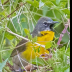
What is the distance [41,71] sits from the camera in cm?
105

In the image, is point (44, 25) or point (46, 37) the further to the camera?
point (44, 25)

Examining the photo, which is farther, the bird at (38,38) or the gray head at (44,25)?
the gray head at (44,25)

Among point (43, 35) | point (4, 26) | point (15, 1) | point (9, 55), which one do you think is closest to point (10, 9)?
point (15, 1)

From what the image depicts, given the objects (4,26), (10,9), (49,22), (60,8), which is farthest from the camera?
(49,22)

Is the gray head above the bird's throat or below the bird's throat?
above

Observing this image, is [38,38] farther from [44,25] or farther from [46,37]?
[44,25]

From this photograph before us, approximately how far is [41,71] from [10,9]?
1.62ft

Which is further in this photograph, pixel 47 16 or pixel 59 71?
pixel 47 16

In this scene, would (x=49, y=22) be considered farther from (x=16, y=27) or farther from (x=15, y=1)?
(x=15, y=1)

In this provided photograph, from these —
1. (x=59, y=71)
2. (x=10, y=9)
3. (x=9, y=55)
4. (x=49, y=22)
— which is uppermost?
(x=10, y=9)

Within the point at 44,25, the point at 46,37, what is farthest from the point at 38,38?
the point at 44,25

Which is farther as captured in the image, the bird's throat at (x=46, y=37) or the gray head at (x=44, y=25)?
the gray head at (x=44, y=25)

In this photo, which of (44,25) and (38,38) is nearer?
(38,38)

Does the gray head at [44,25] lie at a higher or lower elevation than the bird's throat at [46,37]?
higher
